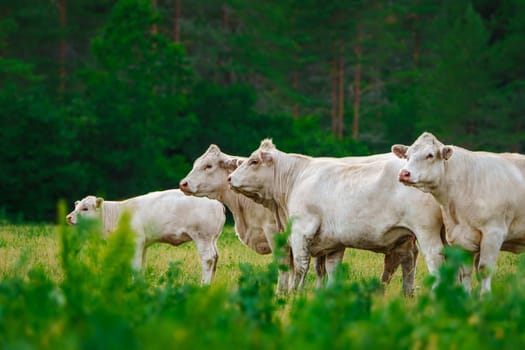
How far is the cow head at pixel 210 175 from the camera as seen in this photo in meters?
13.3

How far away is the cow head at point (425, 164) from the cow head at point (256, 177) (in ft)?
7.97

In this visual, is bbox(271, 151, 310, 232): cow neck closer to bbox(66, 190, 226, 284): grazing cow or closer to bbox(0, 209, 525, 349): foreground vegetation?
bbox(66, 190, 226, 284): grazing cow

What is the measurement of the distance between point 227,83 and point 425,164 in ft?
145

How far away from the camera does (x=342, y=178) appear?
1160 cm

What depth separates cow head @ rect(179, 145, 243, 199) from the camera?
13348 millimetres

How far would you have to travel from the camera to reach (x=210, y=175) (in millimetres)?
13438

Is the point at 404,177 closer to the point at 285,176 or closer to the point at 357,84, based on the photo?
the point at 285,176

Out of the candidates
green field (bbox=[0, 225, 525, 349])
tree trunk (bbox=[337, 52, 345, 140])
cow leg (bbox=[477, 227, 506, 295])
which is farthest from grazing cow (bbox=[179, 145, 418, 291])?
tree trunk (bbox=[337, 52, 345, 140])

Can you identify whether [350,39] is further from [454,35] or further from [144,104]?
[144,104]

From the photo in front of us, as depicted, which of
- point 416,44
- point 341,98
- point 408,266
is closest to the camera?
point 408,266

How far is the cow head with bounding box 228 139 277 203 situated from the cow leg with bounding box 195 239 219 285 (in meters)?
1.21

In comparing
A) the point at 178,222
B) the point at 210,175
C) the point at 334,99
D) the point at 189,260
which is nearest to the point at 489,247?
the point at 210,175

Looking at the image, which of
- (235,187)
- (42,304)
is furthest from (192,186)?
(42,304)

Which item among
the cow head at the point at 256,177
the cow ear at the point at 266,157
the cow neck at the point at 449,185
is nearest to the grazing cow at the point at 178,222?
the cow head at the point at 256,177
